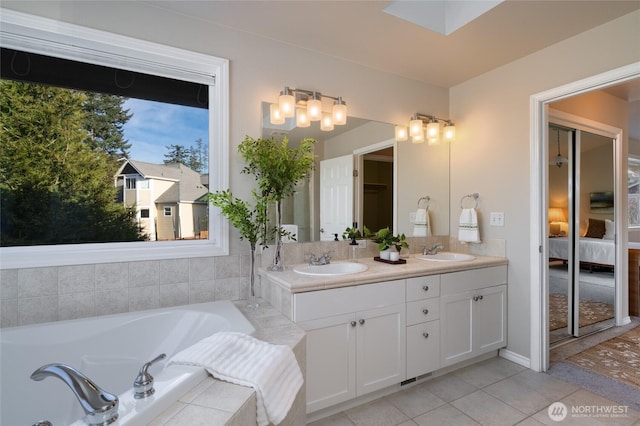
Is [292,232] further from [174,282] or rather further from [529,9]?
[529,9]

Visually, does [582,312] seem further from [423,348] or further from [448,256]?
[423,348]

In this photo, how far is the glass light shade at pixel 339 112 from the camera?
2.45 m

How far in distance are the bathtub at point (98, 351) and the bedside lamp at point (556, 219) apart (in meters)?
3.11

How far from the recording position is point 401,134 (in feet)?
9.48

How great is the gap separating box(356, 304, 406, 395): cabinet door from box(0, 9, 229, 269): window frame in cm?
106

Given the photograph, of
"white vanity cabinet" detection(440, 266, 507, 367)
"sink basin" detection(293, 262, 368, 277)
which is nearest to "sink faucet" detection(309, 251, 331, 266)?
"sink basin" detection(293, 262, 368, 277)

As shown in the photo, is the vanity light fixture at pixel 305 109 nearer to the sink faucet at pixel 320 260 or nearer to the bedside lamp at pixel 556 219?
the sink faucet at pixel 320 260

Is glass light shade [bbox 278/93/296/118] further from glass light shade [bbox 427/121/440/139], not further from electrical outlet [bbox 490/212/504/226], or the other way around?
electrical outlet [bbox 490/212/504/226]

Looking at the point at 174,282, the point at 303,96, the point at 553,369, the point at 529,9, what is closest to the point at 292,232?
the point at 174,282

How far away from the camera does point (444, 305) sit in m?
2.30

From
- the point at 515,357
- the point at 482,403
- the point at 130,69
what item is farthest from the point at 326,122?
the point at 515,357

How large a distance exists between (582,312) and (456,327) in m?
2.34

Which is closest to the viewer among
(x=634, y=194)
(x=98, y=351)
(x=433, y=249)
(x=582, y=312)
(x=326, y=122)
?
(x=98, y=351)

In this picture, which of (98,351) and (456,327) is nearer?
(98,351)
